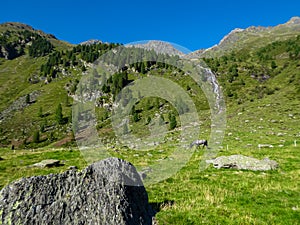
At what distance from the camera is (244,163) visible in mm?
21016

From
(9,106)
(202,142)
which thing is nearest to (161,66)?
(9,106)

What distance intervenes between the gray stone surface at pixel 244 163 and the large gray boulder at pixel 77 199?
45.4 ft

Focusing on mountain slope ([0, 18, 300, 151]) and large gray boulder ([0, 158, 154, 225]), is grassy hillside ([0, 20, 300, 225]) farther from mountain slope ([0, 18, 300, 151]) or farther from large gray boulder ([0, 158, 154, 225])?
large gray boulder ([0, 158, 154, 225])

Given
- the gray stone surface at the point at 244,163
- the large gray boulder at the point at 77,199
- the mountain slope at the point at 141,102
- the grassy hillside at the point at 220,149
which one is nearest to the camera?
the large gray boulder at the point at 77,199

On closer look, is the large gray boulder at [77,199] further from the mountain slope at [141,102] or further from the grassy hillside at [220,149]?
the mountain slope at [141,102]

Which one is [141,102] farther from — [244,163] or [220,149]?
[244,163]

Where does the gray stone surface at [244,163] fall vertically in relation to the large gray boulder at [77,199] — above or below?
below

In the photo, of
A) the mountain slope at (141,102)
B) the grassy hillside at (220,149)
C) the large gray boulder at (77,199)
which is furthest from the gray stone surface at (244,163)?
the mountain slope at (141,102)

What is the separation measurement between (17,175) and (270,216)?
19.0 m

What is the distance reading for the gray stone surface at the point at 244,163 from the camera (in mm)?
20202

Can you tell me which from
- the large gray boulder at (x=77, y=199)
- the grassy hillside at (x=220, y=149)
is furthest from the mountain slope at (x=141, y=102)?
the large gray boulder at (x=77, y=199)

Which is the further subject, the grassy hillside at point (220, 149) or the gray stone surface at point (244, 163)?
the gray stone surface at point (244, 163)

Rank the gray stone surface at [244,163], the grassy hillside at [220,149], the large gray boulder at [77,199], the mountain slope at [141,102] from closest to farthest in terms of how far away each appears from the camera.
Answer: the large gray boulder at [77,199] → the grassy hillside at [220,149] → the gray stone surface at [244,163] → the mountain slope at [141,102]

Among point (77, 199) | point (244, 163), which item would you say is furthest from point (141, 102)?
point (77, 199)
